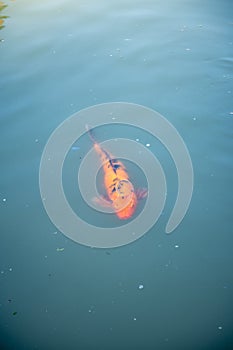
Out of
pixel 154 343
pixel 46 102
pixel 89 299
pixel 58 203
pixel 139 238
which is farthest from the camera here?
pixel 46 102

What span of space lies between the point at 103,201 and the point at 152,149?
1.07 meters

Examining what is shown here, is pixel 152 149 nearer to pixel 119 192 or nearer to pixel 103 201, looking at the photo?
pixel 119 192

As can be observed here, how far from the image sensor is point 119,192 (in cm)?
359

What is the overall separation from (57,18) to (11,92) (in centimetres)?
269

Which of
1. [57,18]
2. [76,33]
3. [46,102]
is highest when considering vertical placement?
[57,18]

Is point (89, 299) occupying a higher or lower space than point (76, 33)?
lower

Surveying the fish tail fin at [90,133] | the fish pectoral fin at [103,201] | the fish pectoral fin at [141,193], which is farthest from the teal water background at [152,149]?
the fish pectoral fin at [103,201]

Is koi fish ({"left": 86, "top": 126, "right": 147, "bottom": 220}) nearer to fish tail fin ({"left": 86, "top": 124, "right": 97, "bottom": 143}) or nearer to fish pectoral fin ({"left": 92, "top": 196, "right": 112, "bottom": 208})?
fish pectoral fin ({"left": 92, "top": 196, "right": 112, "bottom": 208})

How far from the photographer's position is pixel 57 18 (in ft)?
22.3

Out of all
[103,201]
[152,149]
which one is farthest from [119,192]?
[152,149]

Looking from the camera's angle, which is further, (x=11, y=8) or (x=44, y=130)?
(x=11, y=8)

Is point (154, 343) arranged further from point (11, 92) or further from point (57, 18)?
point (57, 18)

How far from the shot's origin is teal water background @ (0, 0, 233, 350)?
289cm

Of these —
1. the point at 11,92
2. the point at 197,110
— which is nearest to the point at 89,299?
the point at 197,110
